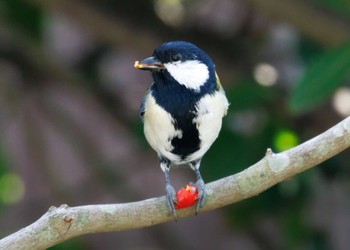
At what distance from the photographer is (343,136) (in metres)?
2.22

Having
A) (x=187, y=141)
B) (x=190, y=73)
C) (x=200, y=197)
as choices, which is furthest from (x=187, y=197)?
(x=190, y=73)

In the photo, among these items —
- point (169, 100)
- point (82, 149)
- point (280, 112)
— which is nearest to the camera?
point (169, 100)

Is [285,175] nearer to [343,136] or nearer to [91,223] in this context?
[343,136]

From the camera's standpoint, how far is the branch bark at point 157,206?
2.19 m

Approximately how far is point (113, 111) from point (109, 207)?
6.16ft

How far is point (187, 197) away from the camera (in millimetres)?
2436

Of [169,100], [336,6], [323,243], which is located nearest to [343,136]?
[169,100]

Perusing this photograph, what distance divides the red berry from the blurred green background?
0.78 meters

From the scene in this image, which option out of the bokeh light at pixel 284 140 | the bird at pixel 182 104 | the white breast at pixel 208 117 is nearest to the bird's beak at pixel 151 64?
the bird at pixel 182 104

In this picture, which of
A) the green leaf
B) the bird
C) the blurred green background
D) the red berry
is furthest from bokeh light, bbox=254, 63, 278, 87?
the red berry

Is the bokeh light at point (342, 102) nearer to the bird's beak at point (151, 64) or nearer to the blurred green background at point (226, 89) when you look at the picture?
the blurred green background at point (226, 89)

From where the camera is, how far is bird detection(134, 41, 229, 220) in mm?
2473

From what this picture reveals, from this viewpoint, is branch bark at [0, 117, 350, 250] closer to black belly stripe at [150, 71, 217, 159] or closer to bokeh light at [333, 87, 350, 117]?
black belly stripe at [150, 71, 217, 159]

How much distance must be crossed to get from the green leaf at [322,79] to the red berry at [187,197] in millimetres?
646
